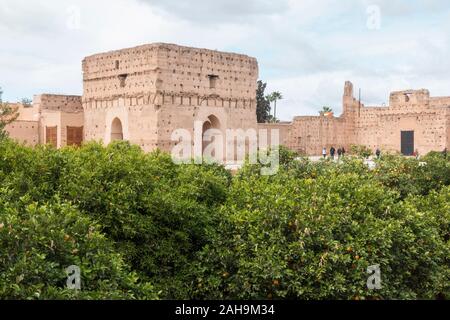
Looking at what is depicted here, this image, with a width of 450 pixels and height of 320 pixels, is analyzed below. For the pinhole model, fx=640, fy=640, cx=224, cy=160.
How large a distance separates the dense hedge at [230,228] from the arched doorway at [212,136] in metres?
18.0

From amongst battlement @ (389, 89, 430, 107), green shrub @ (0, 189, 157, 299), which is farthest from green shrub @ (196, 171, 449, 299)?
battlement @ (389, 89, 430, 107)

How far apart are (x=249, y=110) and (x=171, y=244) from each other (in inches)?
848

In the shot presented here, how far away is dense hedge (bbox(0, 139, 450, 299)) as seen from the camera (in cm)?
1101

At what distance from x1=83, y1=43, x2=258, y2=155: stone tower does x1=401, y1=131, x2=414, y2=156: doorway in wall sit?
15.7 m

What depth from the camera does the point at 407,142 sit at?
44438 millimetres

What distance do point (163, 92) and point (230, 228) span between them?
1765cm

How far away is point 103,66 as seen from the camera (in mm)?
31906

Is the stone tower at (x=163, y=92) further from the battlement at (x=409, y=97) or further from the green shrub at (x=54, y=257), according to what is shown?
the green shrub at (x=54, y=257)

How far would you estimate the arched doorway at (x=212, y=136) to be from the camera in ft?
104

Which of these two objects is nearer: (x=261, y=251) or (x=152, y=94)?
(x=261, y=251)

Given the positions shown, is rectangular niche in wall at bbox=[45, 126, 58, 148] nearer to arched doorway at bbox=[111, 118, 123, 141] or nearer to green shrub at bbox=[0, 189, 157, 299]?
arched doorway at bbox=[111, 118, 123, 141]
